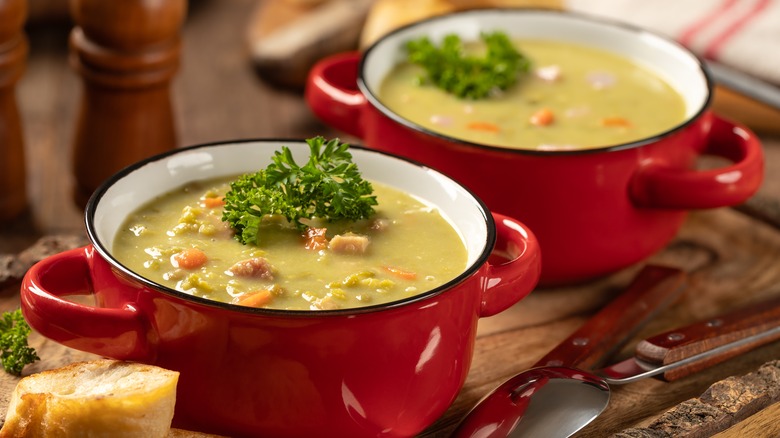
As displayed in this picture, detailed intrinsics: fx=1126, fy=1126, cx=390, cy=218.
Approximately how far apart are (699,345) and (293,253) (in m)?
0.94

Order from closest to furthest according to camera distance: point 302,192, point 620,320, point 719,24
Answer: point 302,192 → point 620,320 → point 719,24

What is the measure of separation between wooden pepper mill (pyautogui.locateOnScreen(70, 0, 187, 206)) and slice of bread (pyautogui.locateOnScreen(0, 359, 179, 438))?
4.44 ft

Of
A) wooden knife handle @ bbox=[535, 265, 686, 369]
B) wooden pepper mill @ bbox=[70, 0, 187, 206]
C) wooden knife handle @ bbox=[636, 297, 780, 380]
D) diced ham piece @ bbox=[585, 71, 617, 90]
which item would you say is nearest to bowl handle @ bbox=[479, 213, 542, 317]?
wooden knife handle @ bbox=[535, 265, 686, 369]

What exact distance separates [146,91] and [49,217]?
19.1 inches

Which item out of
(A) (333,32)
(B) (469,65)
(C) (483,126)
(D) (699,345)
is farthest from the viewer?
(A) (333,32)

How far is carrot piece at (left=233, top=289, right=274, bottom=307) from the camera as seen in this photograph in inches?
79.6

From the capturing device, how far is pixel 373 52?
3.18 m

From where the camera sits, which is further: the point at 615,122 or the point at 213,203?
the point at 615,122

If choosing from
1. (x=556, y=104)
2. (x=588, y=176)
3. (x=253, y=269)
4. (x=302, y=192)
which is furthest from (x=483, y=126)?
(x=253, y=269)

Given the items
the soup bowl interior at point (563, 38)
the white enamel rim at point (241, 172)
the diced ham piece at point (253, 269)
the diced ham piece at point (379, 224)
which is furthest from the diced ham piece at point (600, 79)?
the diced ham piece at point (253, 269)

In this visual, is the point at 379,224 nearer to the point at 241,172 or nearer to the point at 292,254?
the point at 292,254

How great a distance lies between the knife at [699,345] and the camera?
7.98ft

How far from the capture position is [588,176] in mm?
2672

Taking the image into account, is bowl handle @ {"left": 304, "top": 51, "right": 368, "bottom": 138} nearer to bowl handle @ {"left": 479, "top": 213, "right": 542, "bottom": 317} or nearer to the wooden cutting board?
Result: bowl handle @ {"left": 479, "top": 213, "right": 542, "bottom": 317}
